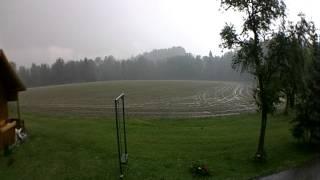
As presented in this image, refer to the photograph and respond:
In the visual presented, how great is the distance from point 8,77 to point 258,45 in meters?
16.0

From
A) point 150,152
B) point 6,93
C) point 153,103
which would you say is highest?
point 6,93

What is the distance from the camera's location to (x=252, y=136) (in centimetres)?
3216

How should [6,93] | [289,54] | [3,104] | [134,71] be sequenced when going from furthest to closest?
[134,71] < [6,93] < [3,104] < [289,54]

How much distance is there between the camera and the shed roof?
26941 mm

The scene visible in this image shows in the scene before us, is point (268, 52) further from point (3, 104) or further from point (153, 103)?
point (153, 103)

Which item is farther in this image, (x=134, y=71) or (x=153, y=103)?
(x=134, y=71)

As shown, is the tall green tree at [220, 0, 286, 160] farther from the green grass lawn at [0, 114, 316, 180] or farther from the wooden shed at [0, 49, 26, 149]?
the wooden shed at [0, 49, 26, 149]

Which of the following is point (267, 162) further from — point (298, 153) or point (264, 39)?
point (264, 39)

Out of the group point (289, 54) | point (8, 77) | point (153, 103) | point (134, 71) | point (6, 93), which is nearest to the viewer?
point (289, 54)

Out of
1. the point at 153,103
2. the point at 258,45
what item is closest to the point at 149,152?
the point at 258,45

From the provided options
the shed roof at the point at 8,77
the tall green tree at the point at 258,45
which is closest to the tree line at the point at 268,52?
the tall green tree at the point at 258,45

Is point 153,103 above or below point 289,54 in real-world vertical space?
below

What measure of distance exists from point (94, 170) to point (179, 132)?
42.2 ft

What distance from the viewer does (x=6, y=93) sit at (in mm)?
29078
